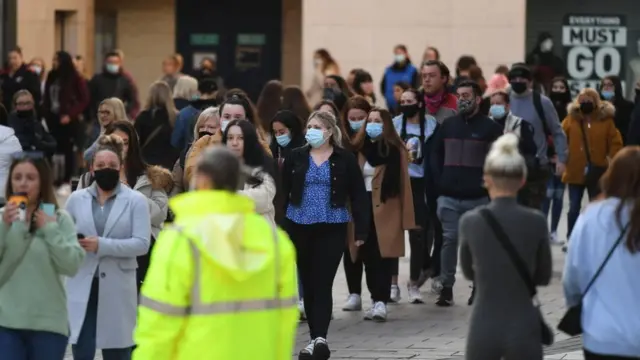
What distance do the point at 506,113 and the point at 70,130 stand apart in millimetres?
9729

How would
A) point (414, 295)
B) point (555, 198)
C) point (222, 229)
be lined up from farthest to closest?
point (555, 198) < point (414, 295) < point (222, 229)

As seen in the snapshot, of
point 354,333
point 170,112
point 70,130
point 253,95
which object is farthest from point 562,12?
point 354,333

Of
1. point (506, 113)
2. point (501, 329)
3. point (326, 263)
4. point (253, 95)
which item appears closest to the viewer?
point (501, 329)

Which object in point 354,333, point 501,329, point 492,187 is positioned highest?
point 492,187

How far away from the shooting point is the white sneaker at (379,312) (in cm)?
1316

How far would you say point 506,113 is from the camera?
14.5 meters

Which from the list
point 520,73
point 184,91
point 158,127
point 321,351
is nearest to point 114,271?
point 321,351

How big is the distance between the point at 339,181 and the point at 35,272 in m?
3.69

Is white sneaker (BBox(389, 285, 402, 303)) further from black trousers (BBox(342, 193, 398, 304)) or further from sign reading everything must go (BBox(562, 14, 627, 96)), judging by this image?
sign reading everything must go (BBox(562, 14, 627, 96))

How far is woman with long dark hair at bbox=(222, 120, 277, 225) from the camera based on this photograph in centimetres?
960

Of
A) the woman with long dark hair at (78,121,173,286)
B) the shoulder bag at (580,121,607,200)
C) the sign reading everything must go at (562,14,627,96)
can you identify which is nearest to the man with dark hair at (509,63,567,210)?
the shoulder bag at (580,121,607,200)

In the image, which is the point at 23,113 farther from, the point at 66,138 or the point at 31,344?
the point at 31,344

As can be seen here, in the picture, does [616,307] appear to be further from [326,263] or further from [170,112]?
[170,112]

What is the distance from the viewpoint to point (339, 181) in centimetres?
1164
